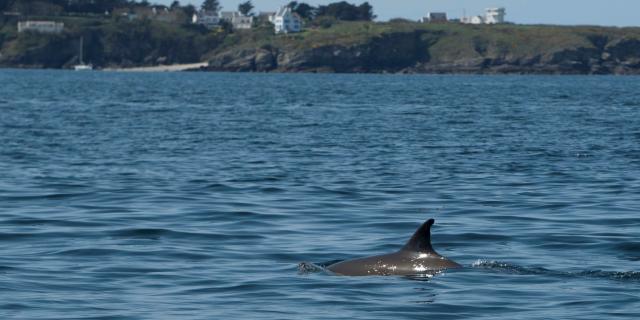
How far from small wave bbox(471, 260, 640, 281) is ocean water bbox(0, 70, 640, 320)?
0.04 m

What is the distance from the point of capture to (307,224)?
2144 cm

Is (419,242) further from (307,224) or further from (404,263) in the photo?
(307,224)

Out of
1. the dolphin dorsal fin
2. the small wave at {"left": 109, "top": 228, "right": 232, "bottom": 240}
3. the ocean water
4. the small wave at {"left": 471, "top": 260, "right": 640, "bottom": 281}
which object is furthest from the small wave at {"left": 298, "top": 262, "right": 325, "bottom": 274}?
the small wave at {"left": 109, "top": 228, "right": 232, "bottom": 240}

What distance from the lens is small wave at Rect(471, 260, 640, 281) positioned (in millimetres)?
16641

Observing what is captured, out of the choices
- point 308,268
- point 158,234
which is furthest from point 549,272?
point 158,234

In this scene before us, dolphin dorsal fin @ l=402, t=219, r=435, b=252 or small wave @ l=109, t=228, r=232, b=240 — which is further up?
dolphin dorsal fin @ l=402, t=219, r=435, b=252

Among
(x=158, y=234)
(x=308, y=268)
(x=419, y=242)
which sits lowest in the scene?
(x=158, y=234)

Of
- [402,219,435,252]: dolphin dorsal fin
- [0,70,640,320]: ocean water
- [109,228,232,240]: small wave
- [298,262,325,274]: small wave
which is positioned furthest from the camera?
[109,228,232,240]: small wave

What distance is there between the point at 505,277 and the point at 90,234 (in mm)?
7201

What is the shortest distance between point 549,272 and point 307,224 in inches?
222

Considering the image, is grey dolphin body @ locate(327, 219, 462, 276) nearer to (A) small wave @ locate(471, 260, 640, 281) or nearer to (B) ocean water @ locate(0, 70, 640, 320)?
(B) ocean water @ locate(0, 70, 640, 320)

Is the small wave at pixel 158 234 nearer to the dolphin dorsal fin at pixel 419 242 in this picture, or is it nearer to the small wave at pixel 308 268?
the small wave at pixel 308 268

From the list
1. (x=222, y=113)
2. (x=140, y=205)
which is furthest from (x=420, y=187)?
(x=222, y=113)

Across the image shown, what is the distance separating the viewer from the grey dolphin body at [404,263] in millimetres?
16734
